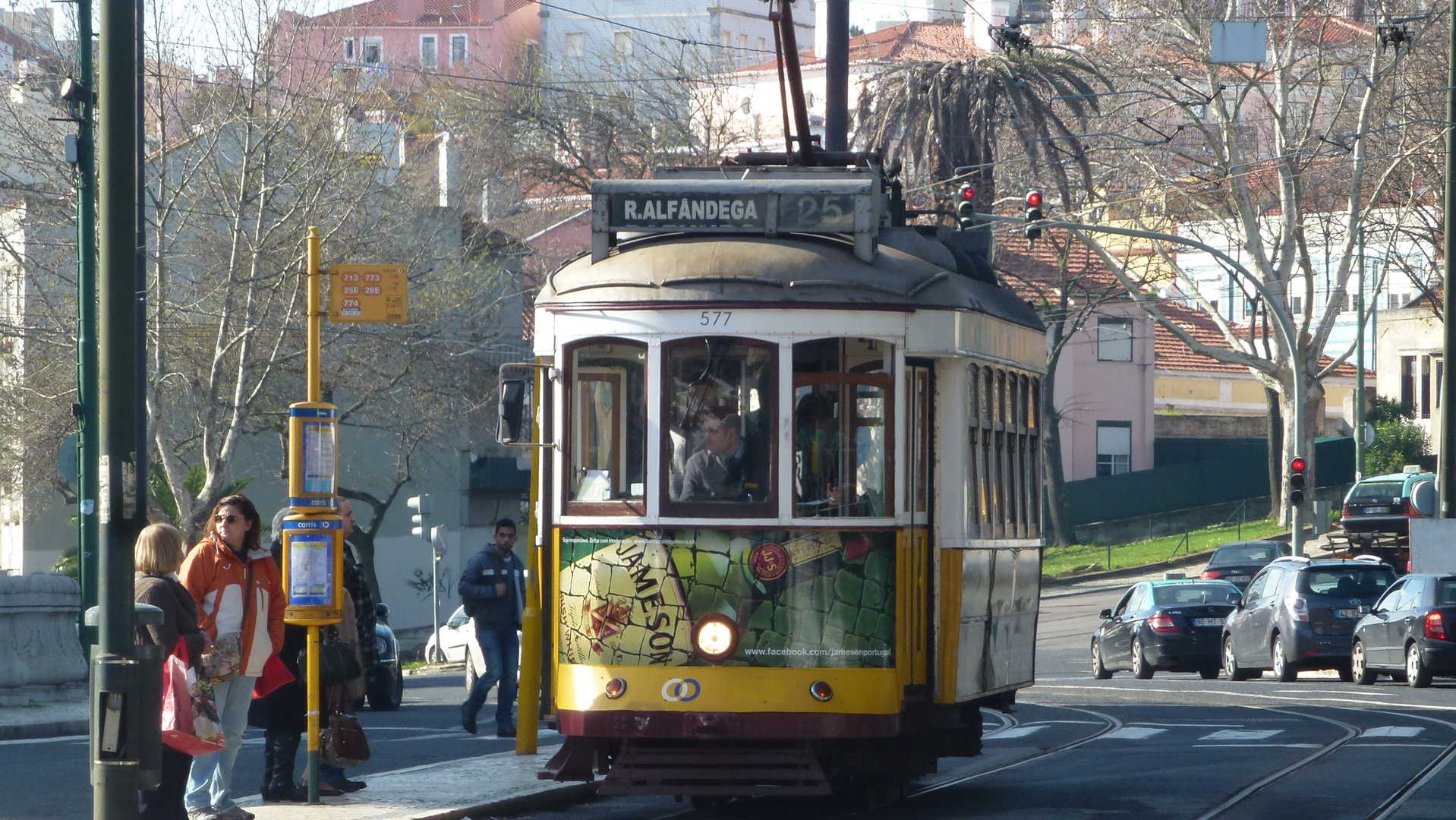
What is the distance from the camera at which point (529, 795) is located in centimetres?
1073

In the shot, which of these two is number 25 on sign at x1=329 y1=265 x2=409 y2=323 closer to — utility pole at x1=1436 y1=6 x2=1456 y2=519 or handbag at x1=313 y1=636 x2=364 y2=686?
handbag at x1=313 y1=636 x2=364 y2=686

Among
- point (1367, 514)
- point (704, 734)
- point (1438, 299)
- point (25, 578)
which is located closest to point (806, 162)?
point (704, 734)

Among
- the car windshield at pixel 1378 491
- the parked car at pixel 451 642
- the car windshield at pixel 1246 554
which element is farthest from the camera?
the car windshield at pixel 1378 491

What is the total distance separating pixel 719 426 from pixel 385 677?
31.6 feet

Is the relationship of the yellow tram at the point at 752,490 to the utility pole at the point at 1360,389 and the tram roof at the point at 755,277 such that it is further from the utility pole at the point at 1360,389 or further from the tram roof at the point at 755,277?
the utility pole at the point at 1360,389

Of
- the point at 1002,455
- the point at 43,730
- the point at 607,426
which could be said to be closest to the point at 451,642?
the point at 43,730

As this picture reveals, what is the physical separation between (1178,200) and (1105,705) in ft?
89.2

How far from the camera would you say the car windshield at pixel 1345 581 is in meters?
23.9

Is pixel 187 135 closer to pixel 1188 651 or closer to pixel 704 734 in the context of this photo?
pixel 1188 651

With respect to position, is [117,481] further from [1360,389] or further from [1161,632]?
[1360,389]

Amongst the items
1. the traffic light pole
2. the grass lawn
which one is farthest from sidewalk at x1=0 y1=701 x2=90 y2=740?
the grass lawn

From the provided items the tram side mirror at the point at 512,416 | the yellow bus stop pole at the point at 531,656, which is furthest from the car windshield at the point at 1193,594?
the tram side mirror at the point at 512,416

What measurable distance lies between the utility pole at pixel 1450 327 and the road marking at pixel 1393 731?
43.6ft

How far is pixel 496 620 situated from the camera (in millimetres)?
15344
